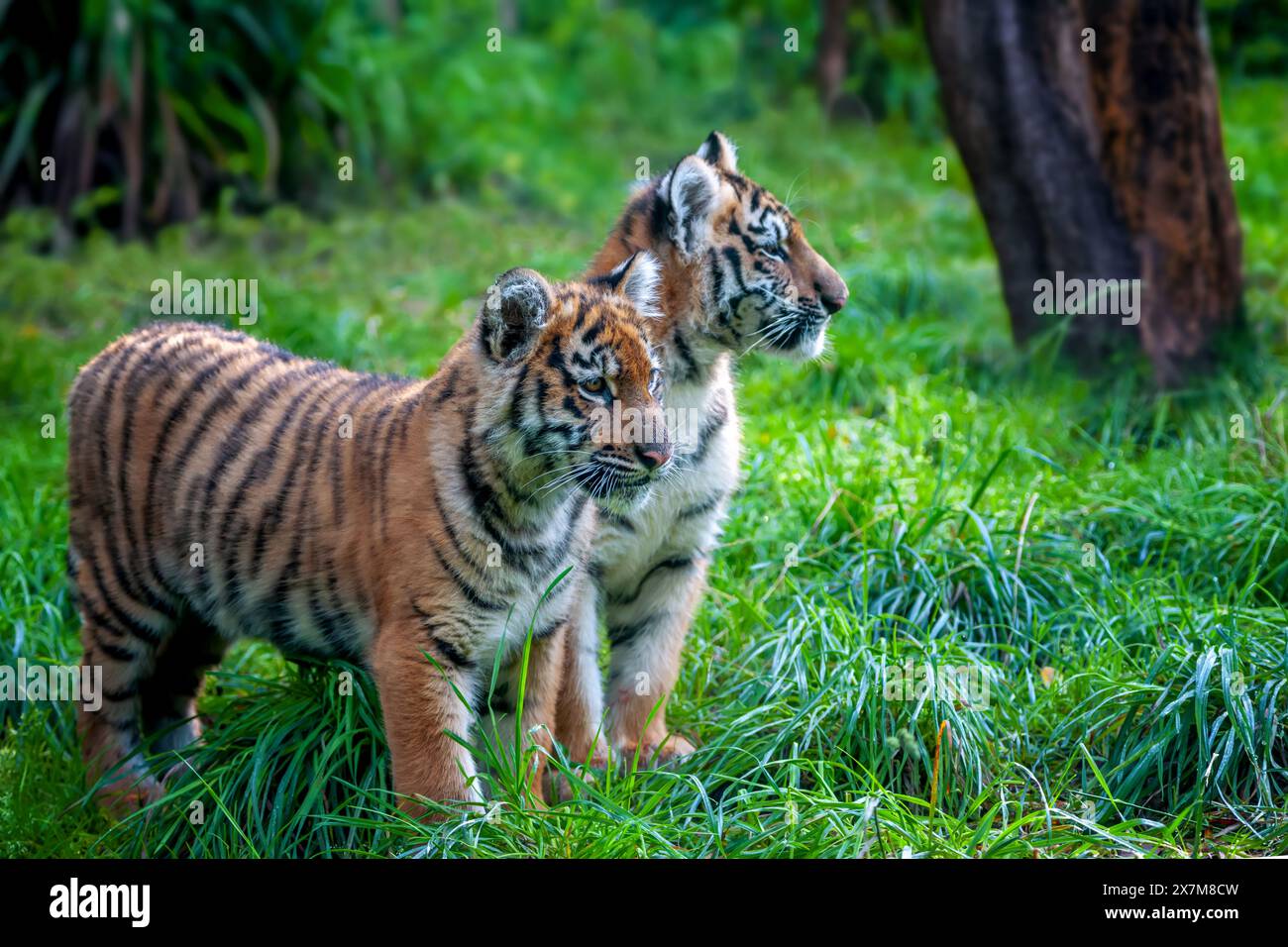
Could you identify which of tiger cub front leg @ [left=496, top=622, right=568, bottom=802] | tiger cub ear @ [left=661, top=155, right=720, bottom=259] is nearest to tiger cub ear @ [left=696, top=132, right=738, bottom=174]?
tiger cub ear @ [left=661, top=155, right=720, bottom=259]

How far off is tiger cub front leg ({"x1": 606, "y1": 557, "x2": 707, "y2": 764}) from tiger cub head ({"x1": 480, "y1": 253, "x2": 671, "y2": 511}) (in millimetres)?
808

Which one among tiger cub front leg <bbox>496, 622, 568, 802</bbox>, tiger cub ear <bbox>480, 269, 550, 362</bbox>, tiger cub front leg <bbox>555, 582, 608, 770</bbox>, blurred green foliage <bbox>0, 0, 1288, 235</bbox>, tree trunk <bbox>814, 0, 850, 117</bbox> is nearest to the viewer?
tiger cub ear <bbox>480, 269, 550, 362</bbox>

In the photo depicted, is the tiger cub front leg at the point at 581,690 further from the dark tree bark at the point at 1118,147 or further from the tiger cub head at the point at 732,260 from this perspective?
the dark tree bark at the point at 1118,147

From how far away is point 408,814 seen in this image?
13.1 feet

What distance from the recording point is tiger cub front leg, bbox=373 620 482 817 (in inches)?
155

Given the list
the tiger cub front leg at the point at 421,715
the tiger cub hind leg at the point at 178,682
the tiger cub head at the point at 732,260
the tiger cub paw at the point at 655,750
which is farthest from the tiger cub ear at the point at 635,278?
the tiger cub hind leg at the point at 178,682

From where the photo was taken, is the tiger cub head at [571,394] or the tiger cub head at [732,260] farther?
the tiger cub head at [732,260]

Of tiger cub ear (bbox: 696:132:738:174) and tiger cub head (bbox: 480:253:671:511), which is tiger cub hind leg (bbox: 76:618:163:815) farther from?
tiger cub ear (bbox: 696:132:738:174)

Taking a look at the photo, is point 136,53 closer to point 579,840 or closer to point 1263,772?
point 579,840

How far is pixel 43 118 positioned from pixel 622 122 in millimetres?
4954

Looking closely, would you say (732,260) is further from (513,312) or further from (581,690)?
(581,690)

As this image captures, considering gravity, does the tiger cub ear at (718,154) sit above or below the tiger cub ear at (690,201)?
above

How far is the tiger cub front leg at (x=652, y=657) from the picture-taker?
15.6 ft
